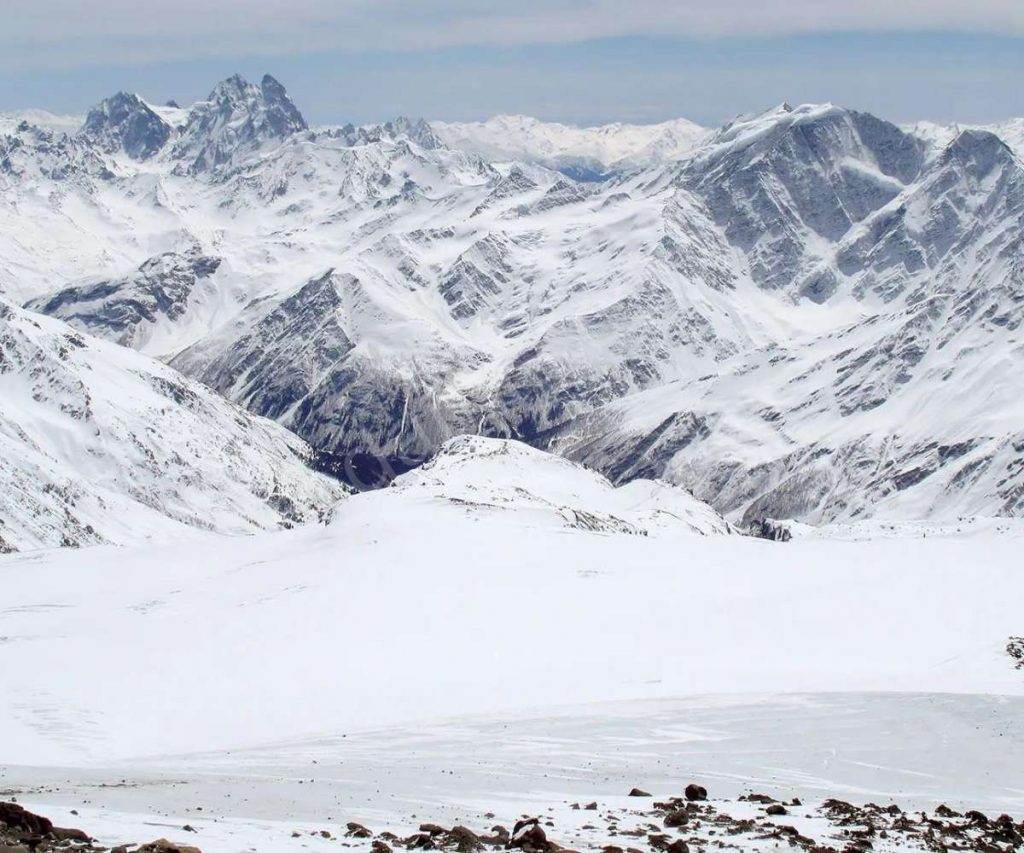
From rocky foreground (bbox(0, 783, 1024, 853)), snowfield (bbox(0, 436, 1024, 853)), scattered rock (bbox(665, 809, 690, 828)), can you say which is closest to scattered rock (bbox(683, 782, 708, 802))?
rocky foreground (bbox(0, 783, 1024, 853))

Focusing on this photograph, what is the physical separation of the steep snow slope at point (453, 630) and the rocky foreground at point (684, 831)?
94.7ft

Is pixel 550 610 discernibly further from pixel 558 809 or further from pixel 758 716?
pixel 558 809

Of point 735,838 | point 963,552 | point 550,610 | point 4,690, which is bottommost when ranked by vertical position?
point 735,838

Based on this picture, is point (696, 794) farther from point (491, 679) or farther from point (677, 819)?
point (491, 679)

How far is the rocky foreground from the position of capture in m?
35.6

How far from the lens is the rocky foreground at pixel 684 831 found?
35.6 meters

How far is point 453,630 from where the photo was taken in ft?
310

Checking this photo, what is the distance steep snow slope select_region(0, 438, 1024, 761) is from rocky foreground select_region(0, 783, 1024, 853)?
2886cm

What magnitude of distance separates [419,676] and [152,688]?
15399 mm

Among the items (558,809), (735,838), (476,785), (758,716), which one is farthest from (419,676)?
(735,838)

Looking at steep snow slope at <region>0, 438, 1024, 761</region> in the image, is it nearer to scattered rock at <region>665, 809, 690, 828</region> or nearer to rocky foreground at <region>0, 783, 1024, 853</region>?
rocky foreground at <region>0, 783, 1024, 853</region>

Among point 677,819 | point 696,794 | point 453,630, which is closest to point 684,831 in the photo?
point 677,819

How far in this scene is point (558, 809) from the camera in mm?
45469

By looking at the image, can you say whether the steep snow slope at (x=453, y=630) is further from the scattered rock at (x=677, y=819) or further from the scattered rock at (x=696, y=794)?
the scattered rock at (x=677, y=819)
